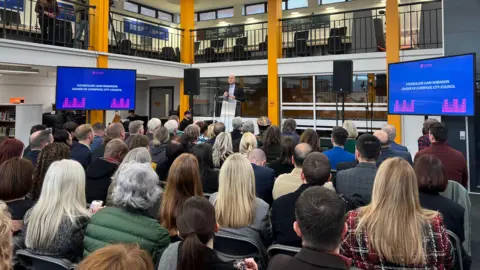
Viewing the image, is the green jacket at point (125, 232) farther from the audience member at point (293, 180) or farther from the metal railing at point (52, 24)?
the metal railing at point (52, 24)

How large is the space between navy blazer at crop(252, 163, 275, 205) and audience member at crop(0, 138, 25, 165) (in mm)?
2375

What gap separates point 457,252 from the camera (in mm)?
2014

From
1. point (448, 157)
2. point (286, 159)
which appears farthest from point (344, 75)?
point (286, 159)

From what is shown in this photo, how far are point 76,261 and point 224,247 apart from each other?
873 millimetres

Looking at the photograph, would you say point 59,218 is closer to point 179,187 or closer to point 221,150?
point 179,187

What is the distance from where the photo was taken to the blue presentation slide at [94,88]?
7.41 metres

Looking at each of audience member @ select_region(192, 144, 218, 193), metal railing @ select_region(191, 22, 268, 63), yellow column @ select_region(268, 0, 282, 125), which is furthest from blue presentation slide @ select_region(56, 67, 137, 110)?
audience member @ select_region(192, 144, 218, 193)

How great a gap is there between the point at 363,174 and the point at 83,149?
3.21 metres

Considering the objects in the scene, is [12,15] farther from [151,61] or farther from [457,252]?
[457,252]

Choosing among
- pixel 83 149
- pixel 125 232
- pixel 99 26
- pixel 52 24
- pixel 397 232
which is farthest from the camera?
pixel 99 26

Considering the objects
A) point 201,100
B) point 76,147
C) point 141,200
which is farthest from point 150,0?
point 141,200

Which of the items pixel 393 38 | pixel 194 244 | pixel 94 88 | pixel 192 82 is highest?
pixel 393 38

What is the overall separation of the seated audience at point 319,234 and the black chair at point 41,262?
3.83 ft

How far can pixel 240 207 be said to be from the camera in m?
2.28
